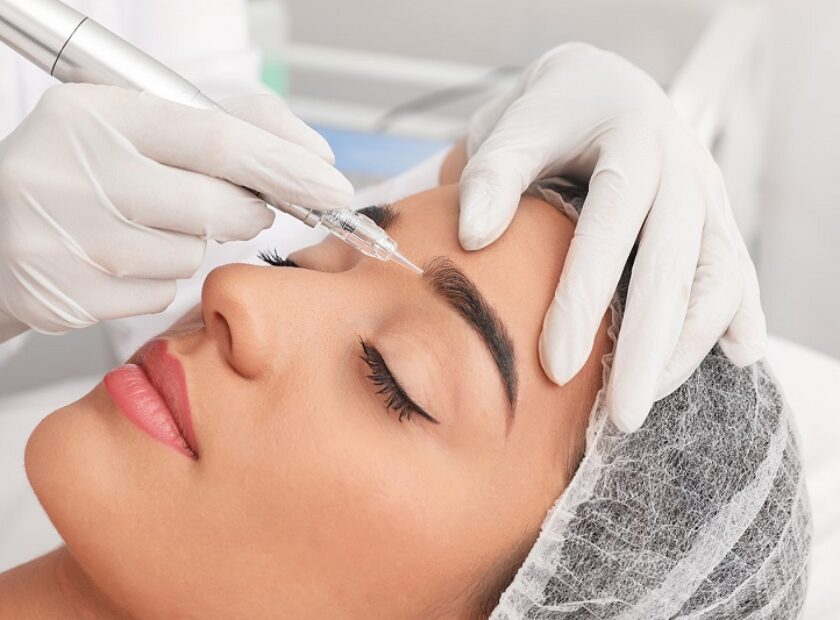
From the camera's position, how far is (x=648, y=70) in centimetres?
241

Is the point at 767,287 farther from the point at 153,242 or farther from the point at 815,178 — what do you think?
the point at 153,242

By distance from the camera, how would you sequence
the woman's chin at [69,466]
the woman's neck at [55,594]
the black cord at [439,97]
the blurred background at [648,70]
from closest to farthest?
the woman's chin at [69,466]
the woman's neck at [55,594]
the blurred background at [648,70]
the black cord at [439,97]

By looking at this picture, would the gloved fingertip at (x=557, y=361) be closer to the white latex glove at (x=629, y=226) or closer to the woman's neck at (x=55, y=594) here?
the white latex glove at (x=629, y=226)

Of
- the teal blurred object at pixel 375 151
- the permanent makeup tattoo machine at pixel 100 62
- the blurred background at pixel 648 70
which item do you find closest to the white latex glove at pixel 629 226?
the permanent makeup tattoo machine at pixel 100 62

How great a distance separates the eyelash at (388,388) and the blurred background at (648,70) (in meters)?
1.14

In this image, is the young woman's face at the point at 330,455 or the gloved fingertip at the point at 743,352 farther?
the gloved fingertip at the point at 743,352

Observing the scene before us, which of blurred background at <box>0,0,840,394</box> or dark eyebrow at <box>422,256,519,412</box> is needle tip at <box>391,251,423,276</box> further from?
blurred background at <box>0,0,840,394</box>

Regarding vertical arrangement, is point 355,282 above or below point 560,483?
above

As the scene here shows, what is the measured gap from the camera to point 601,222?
1.05m

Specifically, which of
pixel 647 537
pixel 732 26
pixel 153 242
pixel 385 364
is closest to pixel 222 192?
pixel 153 242

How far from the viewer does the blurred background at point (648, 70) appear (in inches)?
85.7

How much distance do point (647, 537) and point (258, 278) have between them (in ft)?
1.55

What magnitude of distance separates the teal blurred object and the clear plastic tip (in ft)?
3.98

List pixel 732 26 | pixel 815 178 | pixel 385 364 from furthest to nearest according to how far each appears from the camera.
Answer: pixel 815 178
pixel 732 26
pixel 385 364
